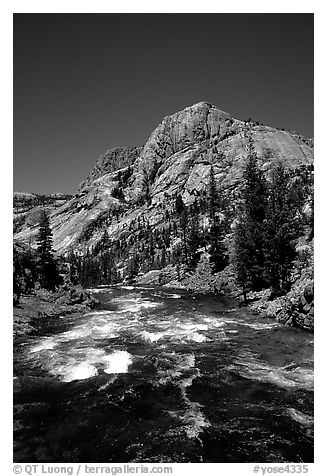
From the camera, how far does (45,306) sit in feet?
117

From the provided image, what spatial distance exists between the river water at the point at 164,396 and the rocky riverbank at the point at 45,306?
3029mm

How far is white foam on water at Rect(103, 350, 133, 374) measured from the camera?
17.4 meters

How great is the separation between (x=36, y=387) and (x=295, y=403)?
39.0 feet

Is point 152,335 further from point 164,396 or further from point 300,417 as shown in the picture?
point 300,417

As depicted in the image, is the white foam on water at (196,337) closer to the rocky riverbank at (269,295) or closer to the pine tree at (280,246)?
the rocky riverbank at (269,295)

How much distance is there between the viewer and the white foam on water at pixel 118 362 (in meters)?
17.4

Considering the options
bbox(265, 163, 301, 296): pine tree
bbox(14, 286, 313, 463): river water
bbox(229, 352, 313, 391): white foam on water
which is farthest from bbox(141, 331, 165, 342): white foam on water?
bbox(265, 163, 301, 296): pine tree

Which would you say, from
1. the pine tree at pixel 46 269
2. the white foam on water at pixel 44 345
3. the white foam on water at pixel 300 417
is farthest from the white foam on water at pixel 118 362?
the pine tree at pixel 46 269

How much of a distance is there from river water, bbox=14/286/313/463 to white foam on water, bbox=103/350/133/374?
0.06 metres

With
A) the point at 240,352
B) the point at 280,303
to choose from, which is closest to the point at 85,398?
the point at 240,352

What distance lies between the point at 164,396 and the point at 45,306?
82.4 feet
